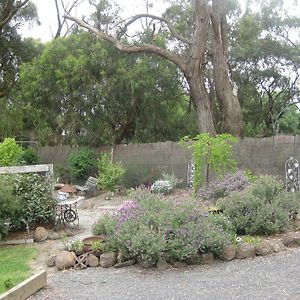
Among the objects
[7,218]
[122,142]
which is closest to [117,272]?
[7,218]

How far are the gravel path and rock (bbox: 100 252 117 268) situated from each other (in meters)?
0.13

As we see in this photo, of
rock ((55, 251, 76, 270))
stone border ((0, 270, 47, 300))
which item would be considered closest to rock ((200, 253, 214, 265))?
rock ((55, 251, 76, 270))

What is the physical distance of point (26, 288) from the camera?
5.57m

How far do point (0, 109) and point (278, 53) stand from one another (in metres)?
14.5

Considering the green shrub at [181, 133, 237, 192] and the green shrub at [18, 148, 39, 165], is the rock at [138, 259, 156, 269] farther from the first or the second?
the green shrub at [18, 148, 39, 165]

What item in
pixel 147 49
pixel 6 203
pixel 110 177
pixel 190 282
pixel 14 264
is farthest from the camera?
pixel 147 49

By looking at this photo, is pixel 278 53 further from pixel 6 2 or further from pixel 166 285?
pixel 166 285

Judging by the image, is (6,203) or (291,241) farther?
(6,203)

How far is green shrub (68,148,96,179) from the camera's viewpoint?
1734 cm

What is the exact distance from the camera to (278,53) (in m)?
23.7

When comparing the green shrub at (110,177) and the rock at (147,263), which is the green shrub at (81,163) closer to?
the green shrub at (110,177)

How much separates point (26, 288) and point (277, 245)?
12.8ft

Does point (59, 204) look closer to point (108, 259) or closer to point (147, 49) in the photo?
point (108, 259)

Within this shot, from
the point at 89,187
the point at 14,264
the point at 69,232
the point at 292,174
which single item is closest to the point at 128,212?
the point at 14,264
